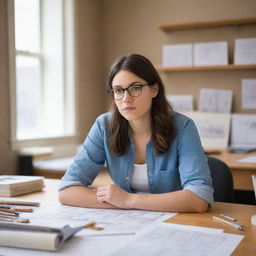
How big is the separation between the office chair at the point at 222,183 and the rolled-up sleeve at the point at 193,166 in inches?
9.0

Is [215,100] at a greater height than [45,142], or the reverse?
[215,100]

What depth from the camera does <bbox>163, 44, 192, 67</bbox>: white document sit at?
3.58 m


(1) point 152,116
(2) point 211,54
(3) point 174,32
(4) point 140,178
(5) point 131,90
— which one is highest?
(3) point 174,32

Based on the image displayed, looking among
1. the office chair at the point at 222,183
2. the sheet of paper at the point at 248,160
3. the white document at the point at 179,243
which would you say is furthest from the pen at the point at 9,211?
the sheet of paper at the point at 248,160

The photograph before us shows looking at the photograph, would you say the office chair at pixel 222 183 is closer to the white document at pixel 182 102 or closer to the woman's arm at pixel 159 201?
the woman's arm at pixel 159 201

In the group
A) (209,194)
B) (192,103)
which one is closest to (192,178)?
(209,194)

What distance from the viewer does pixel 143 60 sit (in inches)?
69.6

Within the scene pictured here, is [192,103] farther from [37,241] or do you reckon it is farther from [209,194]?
[37,241]

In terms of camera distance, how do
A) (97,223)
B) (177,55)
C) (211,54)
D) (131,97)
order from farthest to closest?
1. (177,55)
2. (211,54)
3. (131,97)
4. (97,223)

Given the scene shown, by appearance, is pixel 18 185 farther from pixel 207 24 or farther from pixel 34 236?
pixel 207 24

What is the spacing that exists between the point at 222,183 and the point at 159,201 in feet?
1.53

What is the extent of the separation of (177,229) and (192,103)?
8.12 feet

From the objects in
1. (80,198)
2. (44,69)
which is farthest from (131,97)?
(44,69)

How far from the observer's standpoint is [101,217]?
140 cm
